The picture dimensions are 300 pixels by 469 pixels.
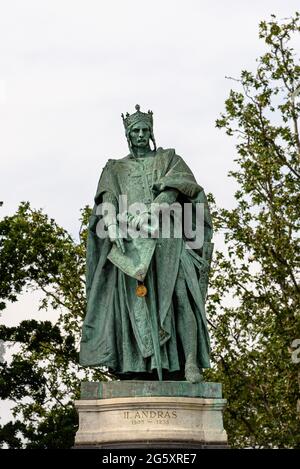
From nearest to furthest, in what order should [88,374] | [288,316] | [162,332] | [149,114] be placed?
1. [162,332]
2. [149,114]
3. [288,316]
4. [88,374]

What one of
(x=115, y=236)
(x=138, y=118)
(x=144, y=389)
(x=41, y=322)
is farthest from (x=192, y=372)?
(x=41, y=322)

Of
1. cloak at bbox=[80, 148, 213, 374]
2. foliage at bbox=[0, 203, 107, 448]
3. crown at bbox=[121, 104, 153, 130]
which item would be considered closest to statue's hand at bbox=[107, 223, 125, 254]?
cloak at bbox=[80, 148, 213, 374]

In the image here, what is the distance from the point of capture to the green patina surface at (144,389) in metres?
16.5

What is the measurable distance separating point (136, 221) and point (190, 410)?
8.04ft

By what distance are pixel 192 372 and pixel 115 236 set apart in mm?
1903

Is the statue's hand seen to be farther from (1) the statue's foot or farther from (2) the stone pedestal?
(2) the stone pedestal

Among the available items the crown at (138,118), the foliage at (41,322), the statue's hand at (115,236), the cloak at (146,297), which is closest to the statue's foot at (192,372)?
the cloak at (146,297)

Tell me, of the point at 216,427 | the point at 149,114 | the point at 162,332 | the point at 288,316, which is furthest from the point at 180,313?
the point at 288,316

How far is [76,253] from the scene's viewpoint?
3231cm

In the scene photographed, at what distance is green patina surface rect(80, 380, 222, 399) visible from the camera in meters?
16.5

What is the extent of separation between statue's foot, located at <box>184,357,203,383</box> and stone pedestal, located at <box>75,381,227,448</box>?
9 cm
